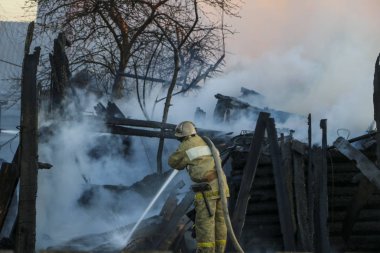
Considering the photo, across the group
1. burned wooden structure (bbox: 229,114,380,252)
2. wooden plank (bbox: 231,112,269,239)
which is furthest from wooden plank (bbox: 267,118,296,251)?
wooden plank (bbox: 231,112,269,239)

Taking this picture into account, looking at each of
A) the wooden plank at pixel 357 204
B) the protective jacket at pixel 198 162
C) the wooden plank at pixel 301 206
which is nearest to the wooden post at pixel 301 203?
the wooden plank at pixel 301 206

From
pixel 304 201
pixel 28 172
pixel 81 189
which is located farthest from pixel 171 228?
pixel 28 172

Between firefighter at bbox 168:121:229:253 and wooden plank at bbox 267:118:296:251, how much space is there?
125 centimetres

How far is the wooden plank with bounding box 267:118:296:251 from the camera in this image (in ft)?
22.4

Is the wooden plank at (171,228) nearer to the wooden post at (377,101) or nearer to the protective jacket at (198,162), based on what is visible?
the protective jacket at (198,162)

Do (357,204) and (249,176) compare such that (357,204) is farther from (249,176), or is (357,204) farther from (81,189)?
(81,189)

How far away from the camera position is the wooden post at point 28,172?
4.97m

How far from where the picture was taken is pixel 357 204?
7.17 m

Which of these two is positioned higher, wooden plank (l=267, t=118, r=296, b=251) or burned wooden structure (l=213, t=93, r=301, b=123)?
burned wooden structure (l=213, t=93, r=301, b=123)

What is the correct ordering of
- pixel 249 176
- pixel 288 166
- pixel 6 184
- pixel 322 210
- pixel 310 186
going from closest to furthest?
pixel 6 184 → pixel 249 176 → pixel 322 210 → pixel 310 186 → pixel 288 166

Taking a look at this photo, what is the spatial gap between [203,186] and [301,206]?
83.4 inches

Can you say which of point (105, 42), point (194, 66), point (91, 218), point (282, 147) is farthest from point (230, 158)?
point (105, 42)

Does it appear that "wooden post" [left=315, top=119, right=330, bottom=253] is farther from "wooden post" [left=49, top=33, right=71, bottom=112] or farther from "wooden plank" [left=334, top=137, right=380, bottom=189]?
"wooden post" [left=49, top=33, right=71, bottom=112]

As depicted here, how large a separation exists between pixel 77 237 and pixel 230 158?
256 cm
